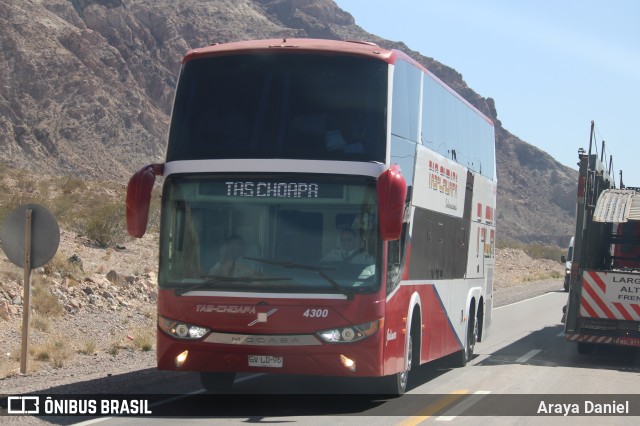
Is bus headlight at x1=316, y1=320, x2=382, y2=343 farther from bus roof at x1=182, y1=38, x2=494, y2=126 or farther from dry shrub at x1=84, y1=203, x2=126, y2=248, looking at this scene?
dry shrub at x1=84, y1=203, x2=126, y2=248

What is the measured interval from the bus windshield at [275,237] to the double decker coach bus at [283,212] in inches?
0.5

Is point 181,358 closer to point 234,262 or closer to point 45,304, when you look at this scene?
point 234,262

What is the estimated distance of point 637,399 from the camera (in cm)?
1309

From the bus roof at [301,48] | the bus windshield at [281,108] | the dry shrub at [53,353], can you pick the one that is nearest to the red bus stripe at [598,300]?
the bus roof at [301,48]

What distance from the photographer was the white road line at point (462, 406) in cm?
1097

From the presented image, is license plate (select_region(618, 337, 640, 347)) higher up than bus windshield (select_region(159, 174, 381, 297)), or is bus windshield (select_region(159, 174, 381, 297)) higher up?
bus windshield (select_region(159, 174, 381, 297))

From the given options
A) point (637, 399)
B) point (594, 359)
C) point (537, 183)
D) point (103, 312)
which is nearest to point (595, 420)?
point (637, 399)

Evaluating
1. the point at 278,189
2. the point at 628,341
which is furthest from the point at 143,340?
the point at 628,341

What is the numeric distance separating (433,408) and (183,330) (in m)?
3.12

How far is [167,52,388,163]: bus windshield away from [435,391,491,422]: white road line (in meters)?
2.98

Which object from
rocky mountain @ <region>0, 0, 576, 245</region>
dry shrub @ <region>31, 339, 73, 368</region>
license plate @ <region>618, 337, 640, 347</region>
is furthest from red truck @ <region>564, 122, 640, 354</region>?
rocky mountain @ <region>0, 0, 576, 245</region>

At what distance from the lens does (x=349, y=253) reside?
35.6ft

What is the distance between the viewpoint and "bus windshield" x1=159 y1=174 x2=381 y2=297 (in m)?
10.8

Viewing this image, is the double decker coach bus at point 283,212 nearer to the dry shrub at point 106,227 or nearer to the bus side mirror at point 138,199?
the bus side mirror at point 138,199
